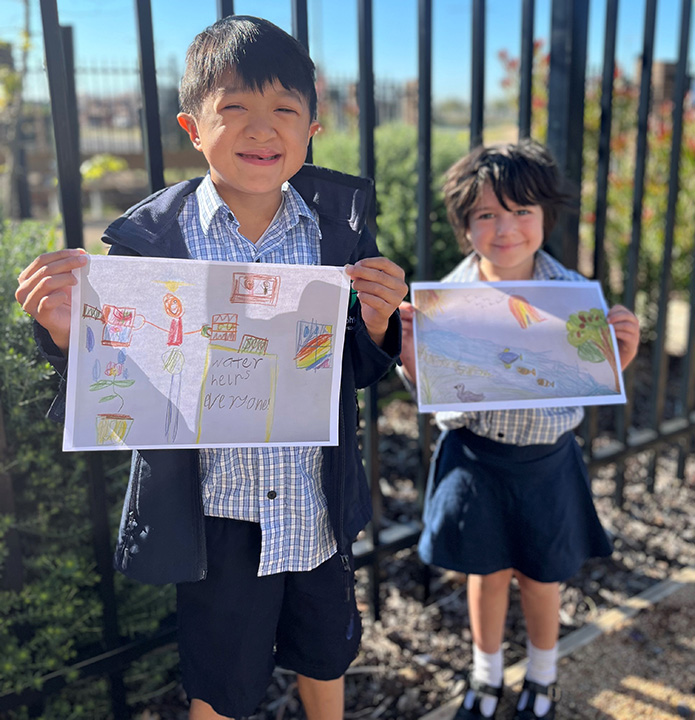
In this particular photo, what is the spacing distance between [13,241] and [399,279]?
1250 mm

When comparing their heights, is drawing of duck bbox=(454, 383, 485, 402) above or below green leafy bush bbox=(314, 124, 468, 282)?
below

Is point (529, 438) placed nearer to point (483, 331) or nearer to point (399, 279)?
point (483, 331)

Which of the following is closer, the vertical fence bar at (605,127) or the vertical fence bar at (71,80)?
the vertical fence bar at (71,80)

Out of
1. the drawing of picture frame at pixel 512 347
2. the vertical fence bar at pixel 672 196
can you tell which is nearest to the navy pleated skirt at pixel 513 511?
the drawing of picture frame at pixel 512 347

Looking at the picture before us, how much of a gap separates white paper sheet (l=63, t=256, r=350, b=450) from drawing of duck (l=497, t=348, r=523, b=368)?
0.53m

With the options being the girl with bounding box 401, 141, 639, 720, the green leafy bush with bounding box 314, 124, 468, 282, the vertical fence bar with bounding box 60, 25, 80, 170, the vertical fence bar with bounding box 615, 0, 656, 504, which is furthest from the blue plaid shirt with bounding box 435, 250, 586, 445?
the green leafy bush with bounding box 314, 124, 468, 282

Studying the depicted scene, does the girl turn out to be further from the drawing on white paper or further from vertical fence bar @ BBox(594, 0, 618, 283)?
vertical fence bar @ BBox(594, 0, 618, 283)

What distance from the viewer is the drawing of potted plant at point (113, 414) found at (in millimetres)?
1324

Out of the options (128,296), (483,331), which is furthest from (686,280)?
(128,296)

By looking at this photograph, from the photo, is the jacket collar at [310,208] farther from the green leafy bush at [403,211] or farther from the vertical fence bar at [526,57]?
the green leafy bush at [403,211]

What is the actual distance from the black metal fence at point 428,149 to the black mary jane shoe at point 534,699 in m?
0.58

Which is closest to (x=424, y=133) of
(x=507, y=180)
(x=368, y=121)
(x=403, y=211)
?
(x=368, y=121)

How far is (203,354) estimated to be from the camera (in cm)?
136

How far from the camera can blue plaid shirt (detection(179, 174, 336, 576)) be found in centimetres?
141
